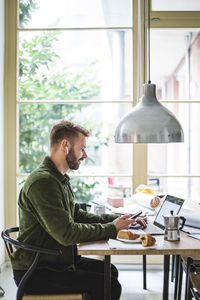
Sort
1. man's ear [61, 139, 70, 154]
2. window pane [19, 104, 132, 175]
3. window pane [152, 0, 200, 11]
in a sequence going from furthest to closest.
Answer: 1. window pane [19, 104, 132, 175]
2. window pane [152, 0, 200, 11]
3. man's ear [61, 139, 70, 154]

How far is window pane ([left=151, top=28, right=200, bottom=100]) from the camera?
14.0 feet

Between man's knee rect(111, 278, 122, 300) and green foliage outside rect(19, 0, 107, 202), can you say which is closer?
man's knee rect(111, 278, 122, 300)

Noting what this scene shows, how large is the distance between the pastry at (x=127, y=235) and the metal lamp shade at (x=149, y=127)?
0.51 metres

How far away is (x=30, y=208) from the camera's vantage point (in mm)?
2338

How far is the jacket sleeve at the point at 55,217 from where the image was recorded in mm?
2242

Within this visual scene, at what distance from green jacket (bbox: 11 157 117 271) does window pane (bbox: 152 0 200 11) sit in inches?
96.4

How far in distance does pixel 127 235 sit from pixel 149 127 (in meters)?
0.61

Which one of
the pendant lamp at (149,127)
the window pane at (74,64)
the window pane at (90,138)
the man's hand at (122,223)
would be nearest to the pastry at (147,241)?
the man's hand at (122,223)

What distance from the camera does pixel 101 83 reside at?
4.58 metres

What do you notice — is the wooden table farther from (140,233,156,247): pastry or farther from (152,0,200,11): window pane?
(152,0,200,11): window pane

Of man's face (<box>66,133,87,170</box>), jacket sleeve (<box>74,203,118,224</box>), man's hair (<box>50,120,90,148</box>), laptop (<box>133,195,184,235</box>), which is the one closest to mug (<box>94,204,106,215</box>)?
jacket sleeve (<box>74,203,118,224</box>)

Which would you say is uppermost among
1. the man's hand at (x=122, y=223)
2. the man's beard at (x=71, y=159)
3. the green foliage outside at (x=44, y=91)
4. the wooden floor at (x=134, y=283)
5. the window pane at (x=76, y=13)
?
the window pane at (x=76, y=13)

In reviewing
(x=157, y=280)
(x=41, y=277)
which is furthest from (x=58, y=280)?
(x=157, y=280)

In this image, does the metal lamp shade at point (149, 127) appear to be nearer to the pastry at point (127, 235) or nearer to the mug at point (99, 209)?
the pastry at point (127, 235)
